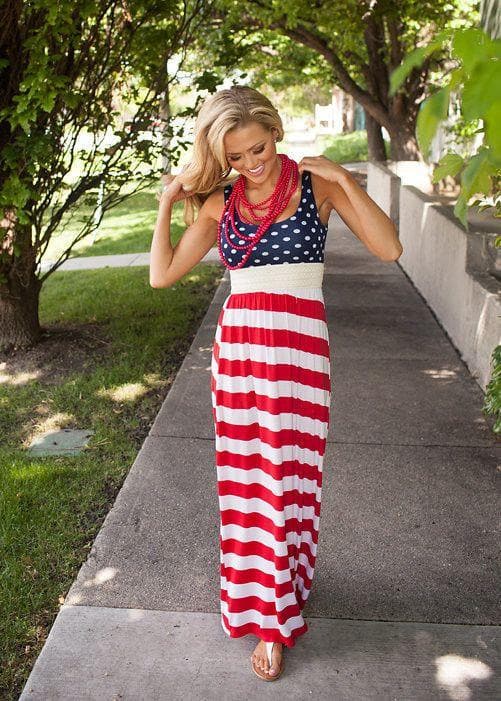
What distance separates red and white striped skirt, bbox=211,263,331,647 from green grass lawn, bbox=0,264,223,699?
92cm

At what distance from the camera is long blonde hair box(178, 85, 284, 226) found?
8.21 ft

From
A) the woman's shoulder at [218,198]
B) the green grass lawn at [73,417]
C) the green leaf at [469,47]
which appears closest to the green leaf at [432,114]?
the green leaf at [469,47]

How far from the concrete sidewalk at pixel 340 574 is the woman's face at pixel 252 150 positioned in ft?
5.91

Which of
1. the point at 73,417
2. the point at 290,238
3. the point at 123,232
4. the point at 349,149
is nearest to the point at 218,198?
the point at 290,238

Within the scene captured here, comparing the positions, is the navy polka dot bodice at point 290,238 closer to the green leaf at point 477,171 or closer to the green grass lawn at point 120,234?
the green leaf at point 477,171

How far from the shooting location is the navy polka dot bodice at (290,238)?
8.76 feet

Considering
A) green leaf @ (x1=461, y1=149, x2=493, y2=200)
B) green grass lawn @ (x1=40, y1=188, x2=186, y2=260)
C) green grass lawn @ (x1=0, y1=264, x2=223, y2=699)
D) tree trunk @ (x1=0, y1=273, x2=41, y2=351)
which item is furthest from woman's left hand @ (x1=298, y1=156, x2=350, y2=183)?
green grass lawn @ (x1=40, y1=188, x2=186, y2=260)

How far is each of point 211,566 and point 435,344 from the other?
3.78 m

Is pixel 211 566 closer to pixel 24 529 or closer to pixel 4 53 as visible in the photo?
pixel 24 529

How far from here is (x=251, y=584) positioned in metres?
2.96

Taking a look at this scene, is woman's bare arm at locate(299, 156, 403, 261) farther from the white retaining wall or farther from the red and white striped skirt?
the white retaining wall

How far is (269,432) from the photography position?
274 cm

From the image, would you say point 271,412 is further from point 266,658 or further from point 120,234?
point 120,234

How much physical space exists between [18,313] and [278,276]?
4290mm
